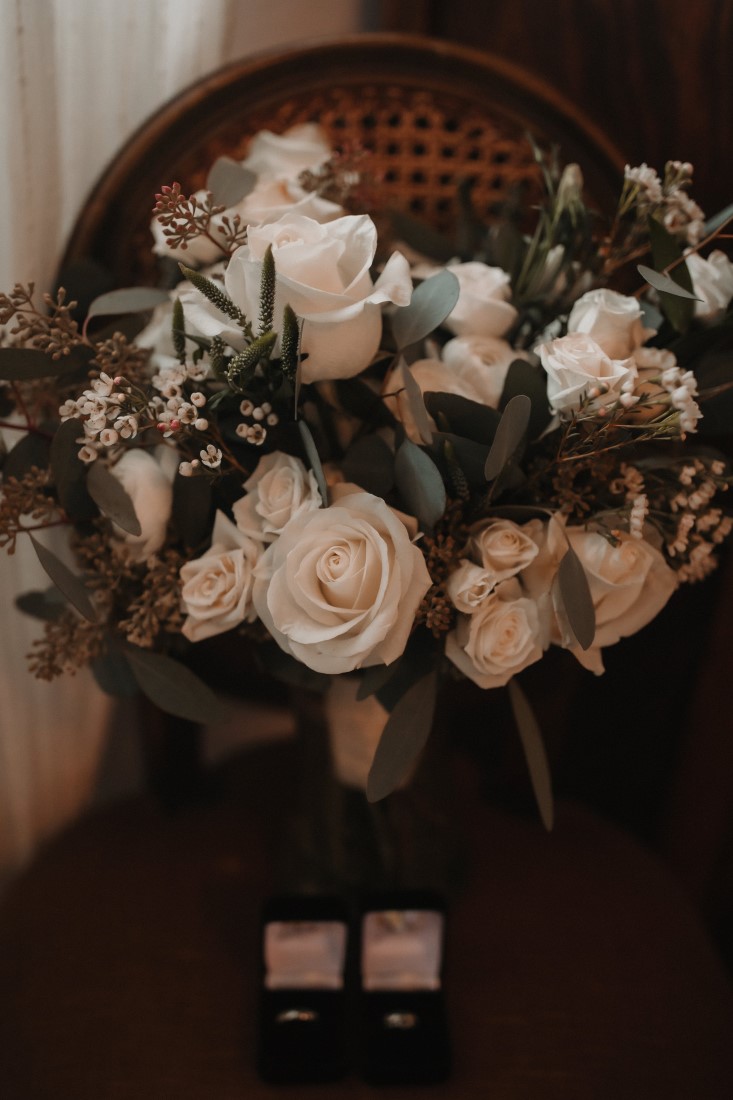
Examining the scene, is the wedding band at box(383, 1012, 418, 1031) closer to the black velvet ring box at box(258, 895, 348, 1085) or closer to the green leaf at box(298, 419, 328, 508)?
the black velvet ring box at box(258, 895, 348, 1085)

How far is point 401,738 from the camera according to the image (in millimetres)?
556

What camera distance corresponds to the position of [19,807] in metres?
0.96

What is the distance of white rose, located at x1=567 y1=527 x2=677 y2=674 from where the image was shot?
0.52 metres

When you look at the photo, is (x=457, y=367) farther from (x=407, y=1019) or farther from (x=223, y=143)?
(x=407, y=1019)

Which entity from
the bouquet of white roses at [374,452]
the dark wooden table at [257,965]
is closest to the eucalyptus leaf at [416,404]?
the bouquet of white roses at [374,452]

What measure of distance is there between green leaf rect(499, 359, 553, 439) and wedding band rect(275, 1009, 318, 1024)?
505 mm

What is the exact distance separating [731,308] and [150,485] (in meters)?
0.40

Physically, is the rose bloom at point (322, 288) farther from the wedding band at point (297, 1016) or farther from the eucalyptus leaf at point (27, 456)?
the wedding band at point (297, 1016)

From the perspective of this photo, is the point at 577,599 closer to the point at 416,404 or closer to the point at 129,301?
the point at 416,404

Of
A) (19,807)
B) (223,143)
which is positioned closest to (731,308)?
(223,143)

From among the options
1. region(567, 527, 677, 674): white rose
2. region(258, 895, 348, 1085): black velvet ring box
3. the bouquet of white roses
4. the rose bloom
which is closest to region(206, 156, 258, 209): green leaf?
the bouquet of white roses

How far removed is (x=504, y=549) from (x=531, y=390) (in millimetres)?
103

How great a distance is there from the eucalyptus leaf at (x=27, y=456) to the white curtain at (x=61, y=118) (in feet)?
0.65

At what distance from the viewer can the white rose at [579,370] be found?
491 millimetres
